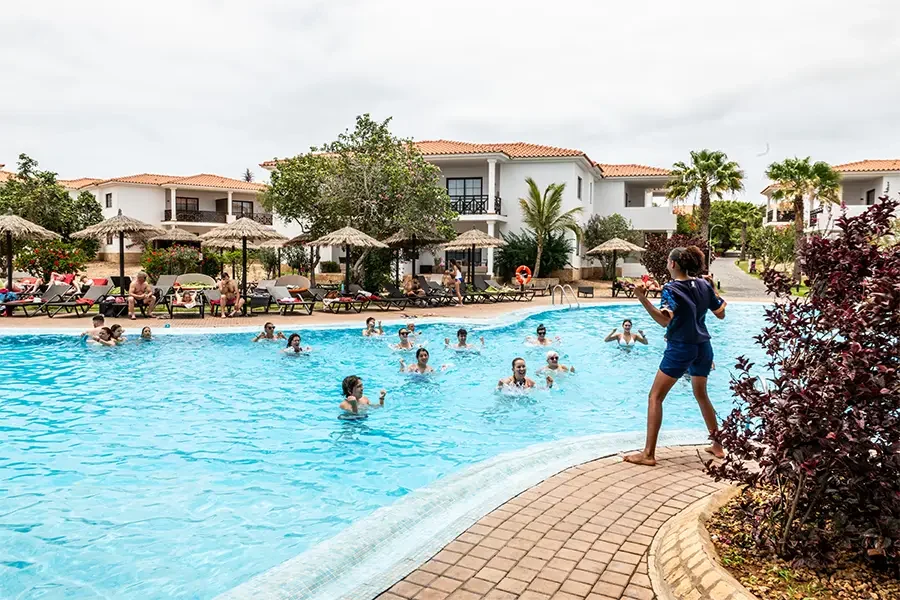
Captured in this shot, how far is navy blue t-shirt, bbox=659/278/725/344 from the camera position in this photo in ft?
15.8

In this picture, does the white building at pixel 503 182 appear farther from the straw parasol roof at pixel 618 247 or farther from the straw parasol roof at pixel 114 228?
the straw parasol roof at pixel 114 228

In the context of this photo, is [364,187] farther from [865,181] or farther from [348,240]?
[865,181]

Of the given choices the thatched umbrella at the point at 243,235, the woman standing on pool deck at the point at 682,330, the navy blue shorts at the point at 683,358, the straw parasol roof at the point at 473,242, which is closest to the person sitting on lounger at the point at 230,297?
the thatched umbrella at the point at 243,235

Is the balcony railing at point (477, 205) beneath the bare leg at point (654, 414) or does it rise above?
above

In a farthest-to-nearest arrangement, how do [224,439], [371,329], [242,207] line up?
[242,207], [371,329], [224,439]

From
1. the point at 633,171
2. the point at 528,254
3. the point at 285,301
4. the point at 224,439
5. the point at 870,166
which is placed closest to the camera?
the point at 224,439

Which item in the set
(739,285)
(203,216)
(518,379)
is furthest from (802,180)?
(203,216)

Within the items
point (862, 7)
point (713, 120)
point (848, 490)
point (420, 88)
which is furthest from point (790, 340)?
point (713, 120)

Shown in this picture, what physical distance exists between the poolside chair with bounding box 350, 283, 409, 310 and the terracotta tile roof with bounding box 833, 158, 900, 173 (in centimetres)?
3284

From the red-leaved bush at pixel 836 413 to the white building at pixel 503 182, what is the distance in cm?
2765

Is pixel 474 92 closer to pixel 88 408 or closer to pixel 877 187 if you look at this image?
pixel 88 408

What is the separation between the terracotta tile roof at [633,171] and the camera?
1442 inches

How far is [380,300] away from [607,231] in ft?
62.6

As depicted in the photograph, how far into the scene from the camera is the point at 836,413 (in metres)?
2.76
